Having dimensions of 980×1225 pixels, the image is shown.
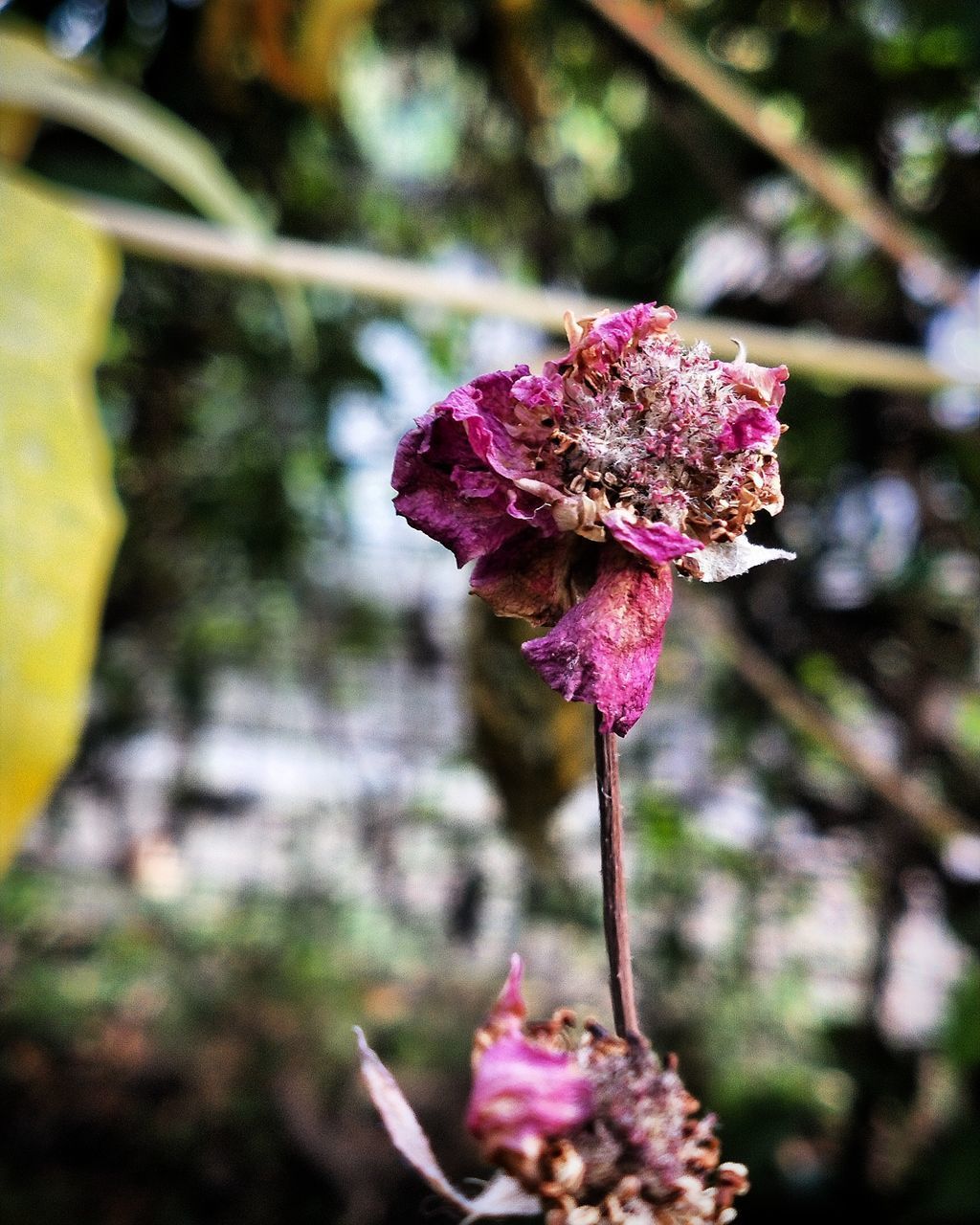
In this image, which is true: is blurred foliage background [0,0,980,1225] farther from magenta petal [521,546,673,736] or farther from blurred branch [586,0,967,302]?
magenta petal [521,546,673,736]

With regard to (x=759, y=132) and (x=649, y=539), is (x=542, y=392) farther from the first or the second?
(x=759, y=132)

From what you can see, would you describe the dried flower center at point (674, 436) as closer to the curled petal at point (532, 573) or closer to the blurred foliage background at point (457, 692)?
the curled petal at point (532, 573)

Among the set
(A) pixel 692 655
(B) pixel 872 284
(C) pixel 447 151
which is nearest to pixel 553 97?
(C) pixel 447 151

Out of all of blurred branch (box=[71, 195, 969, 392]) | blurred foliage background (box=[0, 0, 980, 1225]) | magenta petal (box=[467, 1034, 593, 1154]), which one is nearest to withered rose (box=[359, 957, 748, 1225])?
magenta petal (box=[467, 1034, 593, 1154])

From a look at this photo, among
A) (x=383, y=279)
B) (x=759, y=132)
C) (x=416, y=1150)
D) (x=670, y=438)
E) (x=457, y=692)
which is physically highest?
(x=759, y=132)

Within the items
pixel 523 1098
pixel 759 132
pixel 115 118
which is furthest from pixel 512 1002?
pixel 759 132

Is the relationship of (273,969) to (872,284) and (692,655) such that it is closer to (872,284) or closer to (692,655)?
(692,655)

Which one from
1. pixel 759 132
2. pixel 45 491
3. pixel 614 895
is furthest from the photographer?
pixel 759 132
